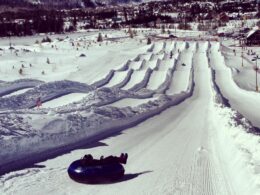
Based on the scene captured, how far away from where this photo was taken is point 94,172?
14.6 meters

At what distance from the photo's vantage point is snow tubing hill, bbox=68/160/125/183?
14547 millimetres

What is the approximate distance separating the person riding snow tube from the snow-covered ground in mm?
248

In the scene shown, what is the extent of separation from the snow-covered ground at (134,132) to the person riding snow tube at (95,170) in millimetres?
248

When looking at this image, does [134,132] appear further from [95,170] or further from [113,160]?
[95,170]

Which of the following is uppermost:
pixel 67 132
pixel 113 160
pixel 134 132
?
pixel 113 160

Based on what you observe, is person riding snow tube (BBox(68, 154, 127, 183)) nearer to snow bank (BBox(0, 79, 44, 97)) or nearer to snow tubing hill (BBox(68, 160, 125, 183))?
snow tubing hill (BBox(68, 160, 125, 183))

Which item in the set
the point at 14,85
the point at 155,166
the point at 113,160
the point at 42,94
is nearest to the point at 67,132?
the point at 155,166

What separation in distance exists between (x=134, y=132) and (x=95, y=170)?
8335 mm

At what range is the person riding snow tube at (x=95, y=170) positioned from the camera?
14562mm

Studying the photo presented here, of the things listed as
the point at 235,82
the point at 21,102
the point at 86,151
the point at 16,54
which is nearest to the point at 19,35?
the point at 16,54

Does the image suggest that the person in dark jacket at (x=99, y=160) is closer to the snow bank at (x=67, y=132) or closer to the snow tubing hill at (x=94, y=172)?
the snow tubing hill at (x=94, y=172)

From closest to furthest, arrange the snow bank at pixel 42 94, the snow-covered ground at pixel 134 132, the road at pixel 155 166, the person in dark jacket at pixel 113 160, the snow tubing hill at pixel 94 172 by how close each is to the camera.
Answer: the road at pixel 155 166 → the snow tubing hill at pixel 94 172 → the snow-covered ground at pixel 134 132 → the person in dark jacket at pixel 113 160 → the snow bank at pixel 42 94

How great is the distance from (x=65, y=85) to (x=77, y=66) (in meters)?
14.8

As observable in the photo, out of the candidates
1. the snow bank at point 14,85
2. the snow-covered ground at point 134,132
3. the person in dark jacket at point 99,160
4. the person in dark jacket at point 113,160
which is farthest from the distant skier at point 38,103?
the person in dark jacket at point 99,160
